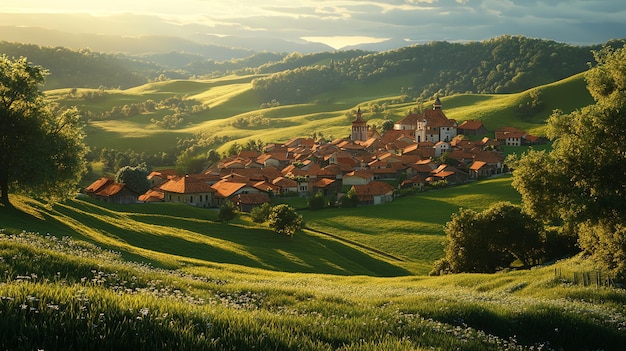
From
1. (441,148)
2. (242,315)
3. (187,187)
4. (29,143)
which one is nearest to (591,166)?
(242,315)

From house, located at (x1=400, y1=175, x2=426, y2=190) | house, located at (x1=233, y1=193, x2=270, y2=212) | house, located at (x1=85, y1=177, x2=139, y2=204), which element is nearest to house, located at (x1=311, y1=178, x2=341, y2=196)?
house, located at (x1=400, y1=175, x2=426, y2=190)

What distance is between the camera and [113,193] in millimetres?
107312

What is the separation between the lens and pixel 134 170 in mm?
131250

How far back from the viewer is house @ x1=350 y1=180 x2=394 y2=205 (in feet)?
399

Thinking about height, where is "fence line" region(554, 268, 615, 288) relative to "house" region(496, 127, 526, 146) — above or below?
above

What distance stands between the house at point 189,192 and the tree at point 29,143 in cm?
7382

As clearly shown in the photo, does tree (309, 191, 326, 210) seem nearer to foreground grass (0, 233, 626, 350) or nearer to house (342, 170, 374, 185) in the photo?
house (342, 170, 374, 185)

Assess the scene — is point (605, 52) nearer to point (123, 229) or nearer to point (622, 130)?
point (622, 130)

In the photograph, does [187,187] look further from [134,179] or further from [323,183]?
[323,183]

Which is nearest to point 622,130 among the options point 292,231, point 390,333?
point 390,333

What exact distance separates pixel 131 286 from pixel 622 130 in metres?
27.8

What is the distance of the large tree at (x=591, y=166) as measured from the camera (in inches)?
1206

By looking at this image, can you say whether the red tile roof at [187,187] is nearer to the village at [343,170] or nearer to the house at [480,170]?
the village at [343,170]

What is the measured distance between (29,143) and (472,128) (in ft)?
562
